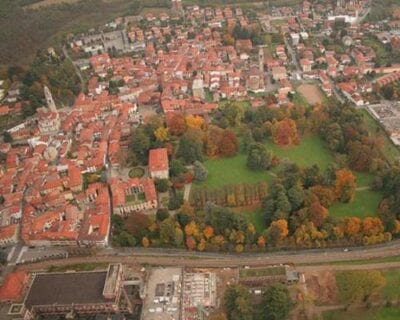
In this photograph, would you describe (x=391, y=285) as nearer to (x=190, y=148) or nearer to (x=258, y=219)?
(x=258, y=219)

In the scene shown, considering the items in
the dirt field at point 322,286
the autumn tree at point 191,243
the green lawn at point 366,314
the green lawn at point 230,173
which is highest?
the autumn tree at point 191,243

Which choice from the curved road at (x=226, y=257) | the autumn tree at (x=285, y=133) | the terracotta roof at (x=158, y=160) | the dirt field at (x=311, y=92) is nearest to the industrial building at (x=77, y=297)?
the curved road at (x=226, y=257)

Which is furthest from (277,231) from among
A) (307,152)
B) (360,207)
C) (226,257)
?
(307,152)

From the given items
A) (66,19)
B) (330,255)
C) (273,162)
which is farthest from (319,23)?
(330,255)

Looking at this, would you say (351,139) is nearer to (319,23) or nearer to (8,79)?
(319,23)

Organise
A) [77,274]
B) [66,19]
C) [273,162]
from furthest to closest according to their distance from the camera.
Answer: [66,19] → [273,162] → [77,274]

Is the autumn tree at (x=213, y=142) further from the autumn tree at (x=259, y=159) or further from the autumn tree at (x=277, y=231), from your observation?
the autumn tree at (x=277, y=231)
